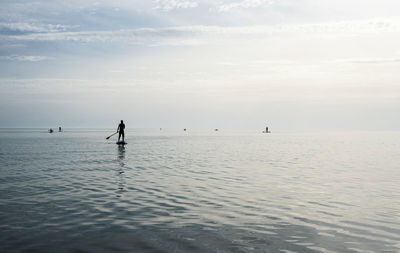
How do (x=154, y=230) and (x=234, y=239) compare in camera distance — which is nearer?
(x=234, y=239)

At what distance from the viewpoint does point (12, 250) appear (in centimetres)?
725

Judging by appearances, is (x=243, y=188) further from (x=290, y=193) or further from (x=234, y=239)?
(x=234, y=239)

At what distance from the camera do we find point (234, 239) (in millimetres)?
8141

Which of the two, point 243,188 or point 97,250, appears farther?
point 243,188

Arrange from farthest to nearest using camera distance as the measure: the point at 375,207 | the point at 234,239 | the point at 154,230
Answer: the point at 375,207, the point at 154,230, the point at 234,239

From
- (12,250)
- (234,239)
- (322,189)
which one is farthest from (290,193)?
(12,250)

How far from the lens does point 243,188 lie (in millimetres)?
15297

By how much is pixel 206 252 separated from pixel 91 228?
3.53m

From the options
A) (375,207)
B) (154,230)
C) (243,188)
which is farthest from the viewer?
(243,188)

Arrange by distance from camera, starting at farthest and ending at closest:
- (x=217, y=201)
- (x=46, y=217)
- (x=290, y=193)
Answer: (x=290, y=193) → (x=217, y=201) → (x=46, y=217)

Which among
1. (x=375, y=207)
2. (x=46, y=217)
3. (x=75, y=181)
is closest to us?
(x=46, y=217)

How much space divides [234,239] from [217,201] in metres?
4.48

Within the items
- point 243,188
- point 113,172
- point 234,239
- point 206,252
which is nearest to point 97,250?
point 206,252

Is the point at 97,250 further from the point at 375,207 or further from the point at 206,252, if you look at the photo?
the point at 375,207
